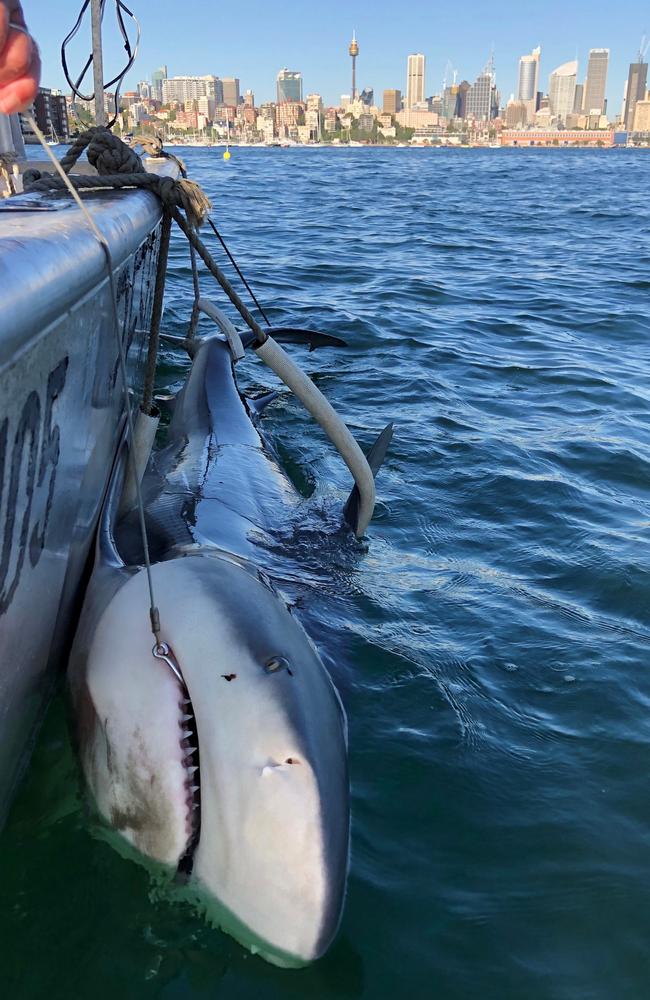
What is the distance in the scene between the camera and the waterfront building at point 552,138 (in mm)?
149875

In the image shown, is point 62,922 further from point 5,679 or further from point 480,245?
point 480,245

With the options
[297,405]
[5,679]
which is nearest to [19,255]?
[5,679]

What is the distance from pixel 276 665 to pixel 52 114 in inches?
446

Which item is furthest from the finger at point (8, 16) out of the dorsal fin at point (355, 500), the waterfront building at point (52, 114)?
the waterfront building at point (52, 114)

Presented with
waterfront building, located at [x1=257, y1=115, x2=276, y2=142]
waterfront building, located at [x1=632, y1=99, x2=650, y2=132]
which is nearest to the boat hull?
waterfront building, located at [x1=257, y1=115, x2=276, y2=142]

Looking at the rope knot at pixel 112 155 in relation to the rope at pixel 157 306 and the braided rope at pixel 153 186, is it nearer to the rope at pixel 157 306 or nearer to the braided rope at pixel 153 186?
the braided rope at pixel 153 186

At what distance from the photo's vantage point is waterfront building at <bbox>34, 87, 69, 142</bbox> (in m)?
9.71

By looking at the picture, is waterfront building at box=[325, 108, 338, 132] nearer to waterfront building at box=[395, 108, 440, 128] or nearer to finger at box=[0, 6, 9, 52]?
waterfront building at box=[395, 108, 440, 128]

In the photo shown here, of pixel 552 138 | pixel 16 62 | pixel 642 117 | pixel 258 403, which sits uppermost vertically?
pixel 642 117

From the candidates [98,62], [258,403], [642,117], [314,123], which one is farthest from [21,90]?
[642,117]

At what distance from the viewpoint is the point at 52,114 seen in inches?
445

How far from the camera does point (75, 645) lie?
A: 2463 mm

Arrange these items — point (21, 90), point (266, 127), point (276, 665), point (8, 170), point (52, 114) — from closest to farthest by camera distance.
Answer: point (21, 90) < point (276, 665) < point (8, 170) < point (52, 114) < point (266, 127)

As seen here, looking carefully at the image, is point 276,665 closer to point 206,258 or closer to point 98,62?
point 206,258
